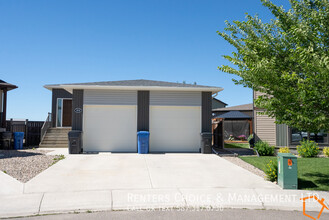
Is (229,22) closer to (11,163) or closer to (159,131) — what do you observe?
(159,131)

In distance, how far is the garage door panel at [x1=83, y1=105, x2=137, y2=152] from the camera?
13109 mm

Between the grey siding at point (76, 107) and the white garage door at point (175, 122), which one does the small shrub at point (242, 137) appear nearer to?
the white garage door at point (175, 122)

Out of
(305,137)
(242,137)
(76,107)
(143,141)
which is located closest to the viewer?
(143,141)

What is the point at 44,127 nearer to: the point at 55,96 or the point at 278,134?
the point at 55,96

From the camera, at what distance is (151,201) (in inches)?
214

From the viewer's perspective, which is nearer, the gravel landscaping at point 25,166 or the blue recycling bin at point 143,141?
the gravel landscaping at point 25,166

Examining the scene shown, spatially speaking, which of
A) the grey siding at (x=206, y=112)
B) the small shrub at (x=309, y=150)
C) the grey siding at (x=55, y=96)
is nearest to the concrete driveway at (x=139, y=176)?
the grey siding at (x=206, y=112)

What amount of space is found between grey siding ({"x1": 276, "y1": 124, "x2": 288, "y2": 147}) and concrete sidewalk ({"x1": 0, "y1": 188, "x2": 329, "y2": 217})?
8.35 meters

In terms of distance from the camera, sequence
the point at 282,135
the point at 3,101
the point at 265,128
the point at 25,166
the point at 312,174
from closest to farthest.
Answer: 1. the point at 312,174
2. the point at 25,166
3. the point at 282,135
4. the point at 265,128
5. the point at 3,101

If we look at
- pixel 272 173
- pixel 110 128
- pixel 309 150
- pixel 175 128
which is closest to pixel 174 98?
pixel 175 128

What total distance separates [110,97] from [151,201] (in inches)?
335

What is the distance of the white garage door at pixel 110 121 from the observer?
1309cm

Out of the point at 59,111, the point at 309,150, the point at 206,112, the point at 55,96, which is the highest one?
the point at 55,96

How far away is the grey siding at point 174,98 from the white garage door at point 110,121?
3.47 ft
